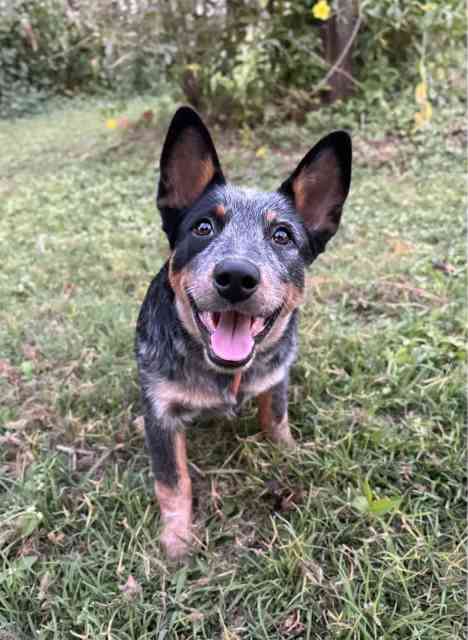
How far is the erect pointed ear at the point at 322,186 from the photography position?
2562mm

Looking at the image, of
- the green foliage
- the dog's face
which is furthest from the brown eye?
the green foliage

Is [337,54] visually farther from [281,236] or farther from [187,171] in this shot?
[281,236]

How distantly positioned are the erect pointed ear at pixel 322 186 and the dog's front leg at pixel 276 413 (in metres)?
0.81

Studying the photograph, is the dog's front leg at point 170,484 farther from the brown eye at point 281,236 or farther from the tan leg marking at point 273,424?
the brown eye at point 281,236

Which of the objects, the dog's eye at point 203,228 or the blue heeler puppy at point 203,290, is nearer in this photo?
the blue heeler puppy at point 203,290

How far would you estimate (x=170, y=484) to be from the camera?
A: 256 cm

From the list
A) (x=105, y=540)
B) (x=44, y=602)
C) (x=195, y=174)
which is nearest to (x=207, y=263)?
(x=195, y=174)

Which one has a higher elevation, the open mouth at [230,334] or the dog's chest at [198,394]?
the open mouth at [230,334]

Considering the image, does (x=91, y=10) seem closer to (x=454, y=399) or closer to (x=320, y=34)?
(x=320, y=34)

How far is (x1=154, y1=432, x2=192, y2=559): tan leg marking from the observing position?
252 cm

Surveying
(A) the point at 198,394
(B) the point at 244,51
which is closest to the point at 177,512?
(A) the point at 198,394

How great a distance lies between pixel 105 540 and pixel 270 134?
6.78m

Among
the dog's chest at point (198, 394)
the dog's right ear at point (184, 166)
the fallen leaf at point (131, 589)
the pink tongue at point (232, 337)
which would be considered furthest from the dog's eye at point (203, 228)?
the fallen leaf at point (131, 589)

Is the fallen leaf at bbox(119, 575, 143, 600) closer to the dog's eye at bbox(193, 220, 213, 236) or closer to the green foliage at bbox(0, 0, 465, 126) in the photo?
the dog's eye at bbox(193, 220, 213, 236)
